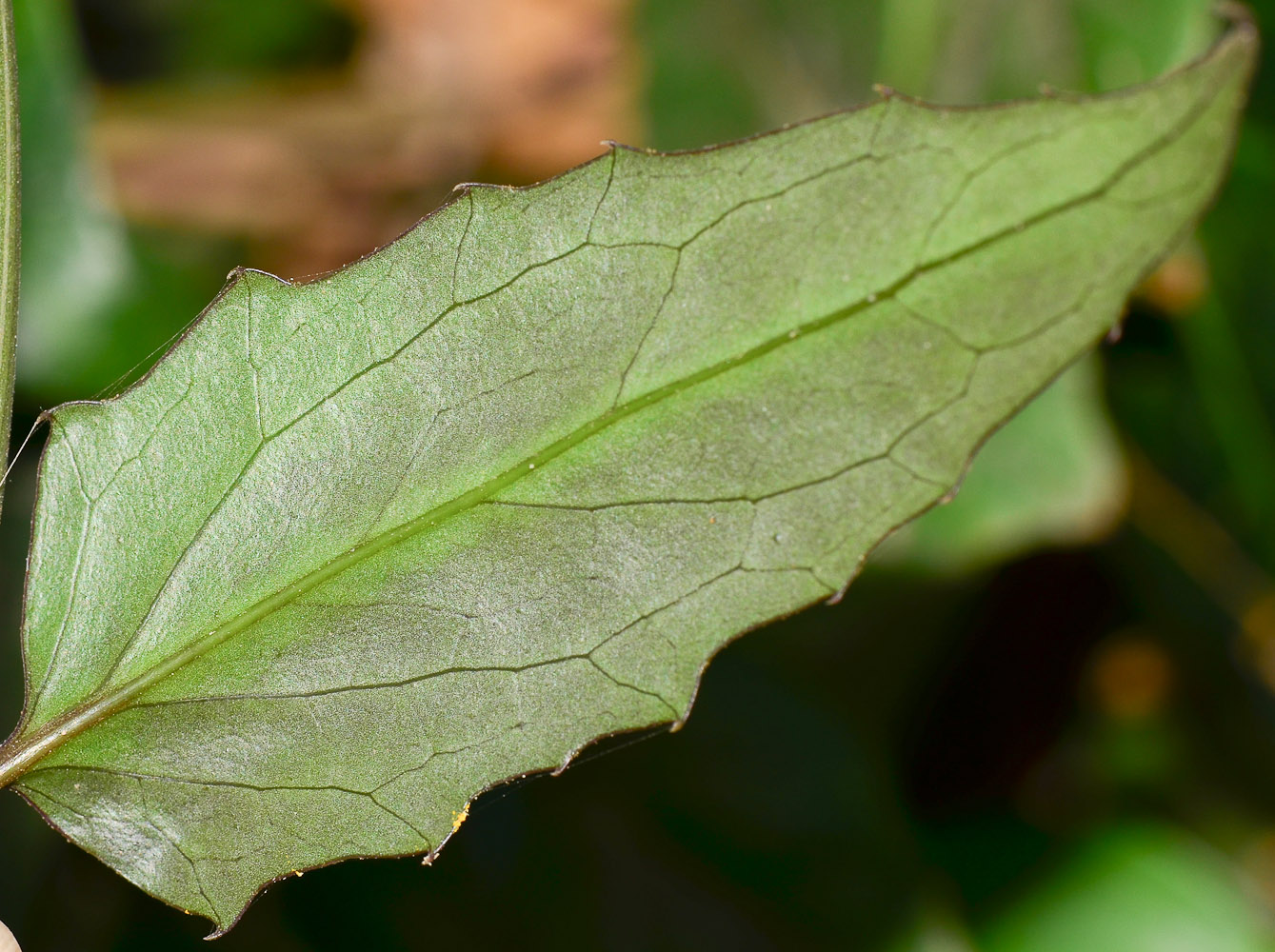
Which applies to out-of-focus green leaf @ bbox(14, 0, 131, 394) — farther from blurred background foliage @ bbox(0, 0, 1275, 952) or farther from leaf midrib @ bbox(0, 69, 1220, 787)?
leaf midrib @ bbox(0, 69, 1220, 787)

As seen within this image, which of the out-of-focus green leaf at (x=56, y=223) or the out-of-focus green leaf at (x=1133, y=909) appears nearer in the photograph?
the out-of-focus green leaf at (x=56, y=223)

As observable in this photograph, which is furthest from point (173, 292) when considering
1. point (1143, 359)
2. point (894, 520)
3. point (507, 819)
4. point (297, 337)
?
point (1143, 359)

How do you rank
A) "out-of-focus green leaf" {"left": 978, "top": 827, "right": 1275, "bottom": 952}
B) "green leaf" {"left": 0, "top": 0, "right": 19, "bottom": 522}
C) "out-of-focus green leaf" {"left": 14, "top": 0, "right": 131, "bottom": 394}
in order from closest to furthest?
"green leaf" {"left": 0, "top": 0, "right": 19, "bottom": 522} < "out-of-focus green leaf" {"left": 14, "top": 0, "right": 131, "bottom": 394} < "out-of-focus green leaf" {"left": 978, "top": 827, "right": 1275, "bottom": 952}

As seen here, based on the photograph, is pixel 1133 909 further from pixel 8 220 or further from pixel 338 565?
pixel 8 220

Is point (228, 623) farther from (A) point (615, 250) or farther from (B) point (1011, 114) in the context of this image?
(B) point (1011, 114)

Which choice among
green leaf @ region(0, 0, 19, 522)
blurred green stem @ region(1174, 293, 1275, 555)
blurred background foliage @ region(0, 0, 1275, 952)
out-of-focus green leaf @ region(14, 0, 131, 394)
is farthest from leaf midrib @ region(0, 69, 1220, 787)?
blurred green stem @ region(1174, 293, 1275, 555)

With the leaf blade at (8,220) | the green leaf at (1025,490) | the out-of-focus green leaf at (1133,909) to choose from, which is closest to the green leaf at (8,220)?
the leaf blade at (8,220)

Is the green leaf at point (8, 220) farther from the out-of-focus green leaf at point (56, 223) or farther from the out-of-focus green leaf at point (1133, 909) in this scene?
the out-of-focus green leaf at point (1133, 909)

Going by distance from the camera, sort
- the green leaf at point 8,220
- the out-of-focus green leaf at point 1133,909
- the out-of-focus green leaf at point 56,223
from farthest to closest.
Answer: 1. the out-of-focus green leaf at point 1133,909
2. the out-of-focus green leaf at point 56,223
3. the green leaf at point 8,220
